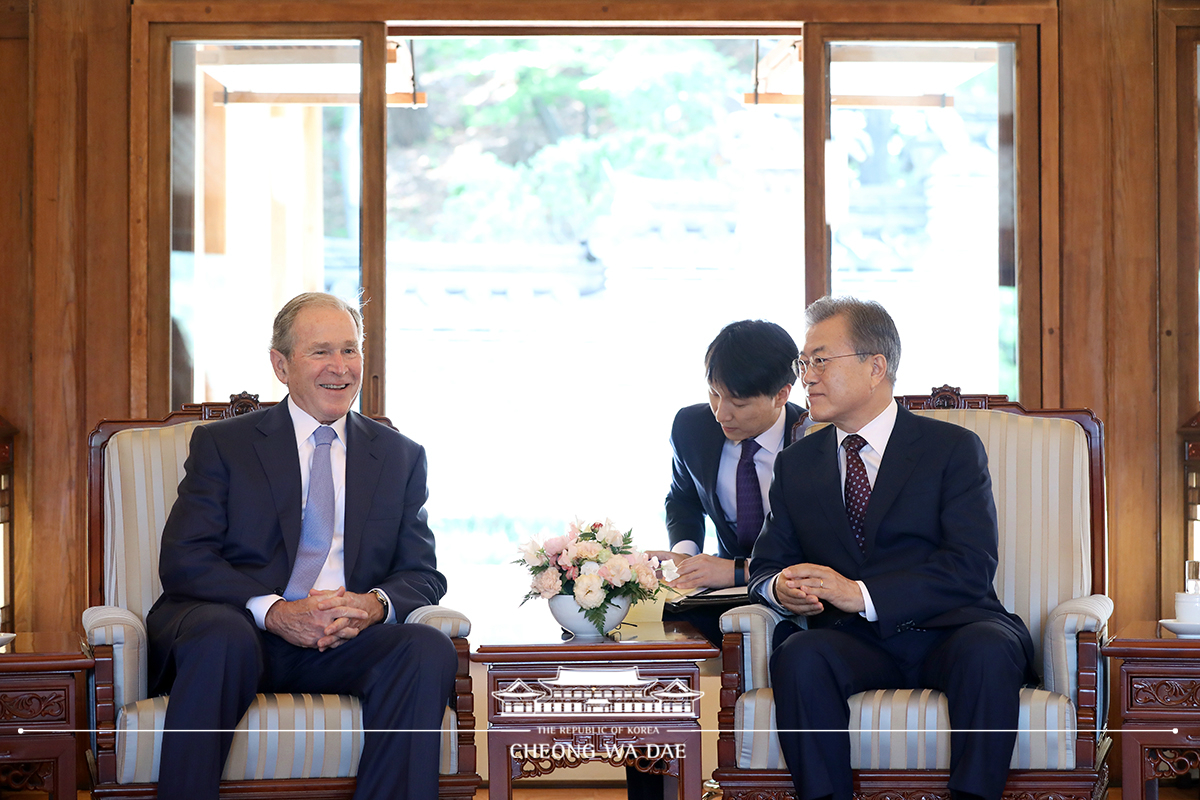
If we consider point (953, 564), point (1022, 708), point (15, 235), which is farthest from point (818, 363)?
point (15, 235)

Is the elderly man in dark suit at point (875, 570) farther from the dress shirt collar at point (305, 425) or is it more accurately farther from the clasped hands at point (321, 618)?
the dress shirt collar at point (305, 425)

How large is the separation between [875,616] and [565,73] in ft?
27.4

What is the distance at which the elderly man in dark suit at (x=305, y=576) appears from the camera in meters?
2.30

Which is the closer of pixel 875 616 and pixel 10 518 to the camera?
pixel 875 616

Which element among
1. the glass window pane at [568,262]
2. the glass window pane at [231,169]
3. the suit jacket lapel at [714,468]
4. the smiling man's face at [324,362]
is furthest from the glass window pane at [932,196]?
the glass window pane at [568,262]

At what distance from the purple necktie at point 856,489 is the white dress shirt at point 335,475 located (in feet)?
3.58

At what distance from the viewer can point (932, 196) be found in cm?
384

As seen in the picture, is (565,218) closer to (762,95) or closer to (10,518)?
(762,95)

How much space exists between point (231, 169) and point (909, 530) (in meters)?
2.60

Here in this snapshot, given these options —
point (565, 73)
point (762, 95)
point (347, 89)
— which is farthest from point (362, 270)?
point (565, 73)

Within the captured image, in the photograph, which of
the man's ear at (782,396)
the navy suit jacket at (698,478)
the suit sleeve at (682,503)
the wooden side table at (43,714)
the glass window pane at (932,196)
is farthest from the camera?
the glass window pane at (932,196)

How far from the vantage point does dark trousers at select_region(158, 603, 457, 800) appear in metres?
2.26

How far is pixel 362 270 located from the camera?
3.74 meters

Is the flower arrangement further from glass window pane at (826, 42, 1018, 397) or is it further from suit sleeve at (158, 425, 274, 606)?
glass window pane at (826, 42, 1018, 397)
